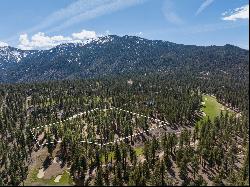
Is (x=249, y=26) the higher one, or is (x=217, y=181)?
(x=249, y=26)

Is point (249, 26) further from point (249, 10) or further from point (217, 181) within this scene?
point (217, 181)

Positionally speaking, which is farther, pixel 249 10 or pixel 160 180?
pixel 160 180

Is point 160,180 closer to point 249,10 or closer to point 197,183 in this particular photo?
point 197,183

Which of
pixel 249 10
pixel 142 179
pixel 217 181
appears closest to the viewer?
pixel 249 10

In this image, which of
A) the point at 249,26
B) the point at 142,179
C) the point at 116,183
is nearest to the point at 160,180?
the point at 142,179

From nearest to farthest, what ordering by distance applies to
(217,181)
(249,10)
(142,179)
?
1. (249,10)
2. (217,181)
3. (142,179)

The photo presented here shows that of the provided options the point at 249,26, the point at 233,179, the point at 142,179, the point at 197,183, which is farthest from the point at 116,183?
the point at 249,26

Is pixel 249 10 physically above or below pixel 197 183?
above

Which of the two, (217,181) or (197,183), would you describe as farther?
(197,183)
